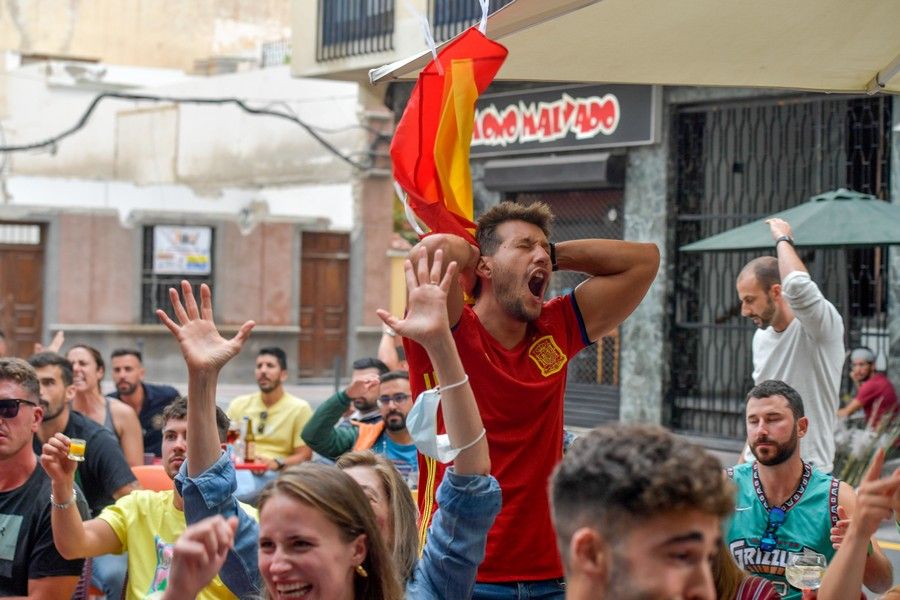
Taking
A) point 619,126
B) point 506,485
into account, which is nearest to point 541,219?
point 506,485

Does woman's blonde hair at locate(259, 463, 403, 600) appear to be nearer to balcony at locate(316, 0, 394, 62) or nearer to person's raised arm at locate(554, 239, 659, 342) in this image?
person's raised arm at locate(554, 239, 659, 342)

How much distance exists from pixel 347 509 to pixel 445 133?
1.86 m

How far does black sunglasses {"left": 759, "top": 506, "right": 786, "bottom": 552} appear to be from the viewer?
16.7 feet

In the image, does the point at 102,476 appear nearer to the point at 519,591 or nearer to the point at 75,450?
the point at 75,450

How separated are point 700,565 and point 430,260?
83.4 inches

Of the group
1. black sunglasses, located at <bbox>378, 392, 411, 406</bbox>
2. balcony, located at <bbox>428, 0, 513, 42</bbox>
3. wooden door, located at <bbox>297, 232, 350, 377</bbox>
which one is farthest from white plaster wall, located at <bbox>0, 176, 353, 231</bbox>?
black sunglasses, located at <bbox>378, 392, 411, 406</bbox>

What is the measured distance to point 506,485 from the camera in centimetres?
431

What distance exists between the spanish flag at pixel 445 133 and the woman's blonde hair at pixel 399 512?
0.81 m

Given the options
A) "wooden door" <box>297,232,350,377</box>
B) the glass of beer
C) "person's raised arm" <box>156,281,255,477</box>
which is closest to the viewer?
"person's raised arm" <box>156,281,255,477</box>

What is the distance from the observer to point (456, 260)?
444 centimetres

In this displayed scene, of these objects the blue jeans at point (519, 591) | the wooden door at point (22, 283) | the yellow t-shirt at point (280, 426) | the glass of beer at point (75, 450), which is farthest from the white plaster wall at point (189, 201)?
the blue jeans at point (519, 591)

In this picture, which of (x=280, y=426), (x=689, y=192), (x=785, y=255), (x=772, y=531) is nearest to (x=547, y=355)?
(x=772, y=531)

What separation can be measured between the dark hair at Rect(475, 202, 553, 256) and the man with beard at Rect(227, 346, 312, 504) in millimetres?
5047

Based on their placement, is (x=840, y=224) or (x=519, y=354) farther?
(x=840, y=224)
